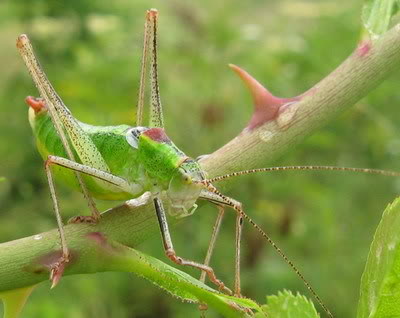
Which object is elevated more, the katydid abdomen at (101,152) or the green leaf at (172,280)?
the katydid abdomen at (101,152)

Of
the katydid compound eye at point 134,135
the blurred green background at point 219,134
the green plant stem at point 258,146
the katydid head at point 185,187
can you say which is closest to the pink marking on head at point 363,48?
the green plant stem at point 258,146

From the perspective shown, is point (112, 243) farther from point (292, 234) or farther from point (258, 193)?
point (292, 234)

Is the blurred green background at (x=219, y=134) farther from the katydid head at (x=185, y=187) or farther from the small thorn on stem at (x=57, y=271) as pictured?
the small thorn on stem at (x=57, y=271)

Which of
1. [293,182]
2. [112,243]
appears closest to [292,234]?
[293,182]

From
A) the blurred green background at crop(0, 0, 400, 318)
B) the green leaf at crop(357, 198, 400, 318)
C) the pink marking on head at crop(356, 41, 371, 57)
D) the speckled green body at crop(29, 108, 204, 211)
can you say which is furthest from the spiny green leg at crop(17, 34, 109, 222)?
the blurred green background at crop(0, 0, 400, 318)

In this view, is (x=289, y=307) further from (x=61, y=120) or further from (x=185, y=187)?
(x=61, y=120)

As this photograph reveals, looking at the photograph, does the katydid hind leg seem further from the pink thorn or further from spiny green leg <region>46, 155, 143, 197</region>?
the pink thorn
